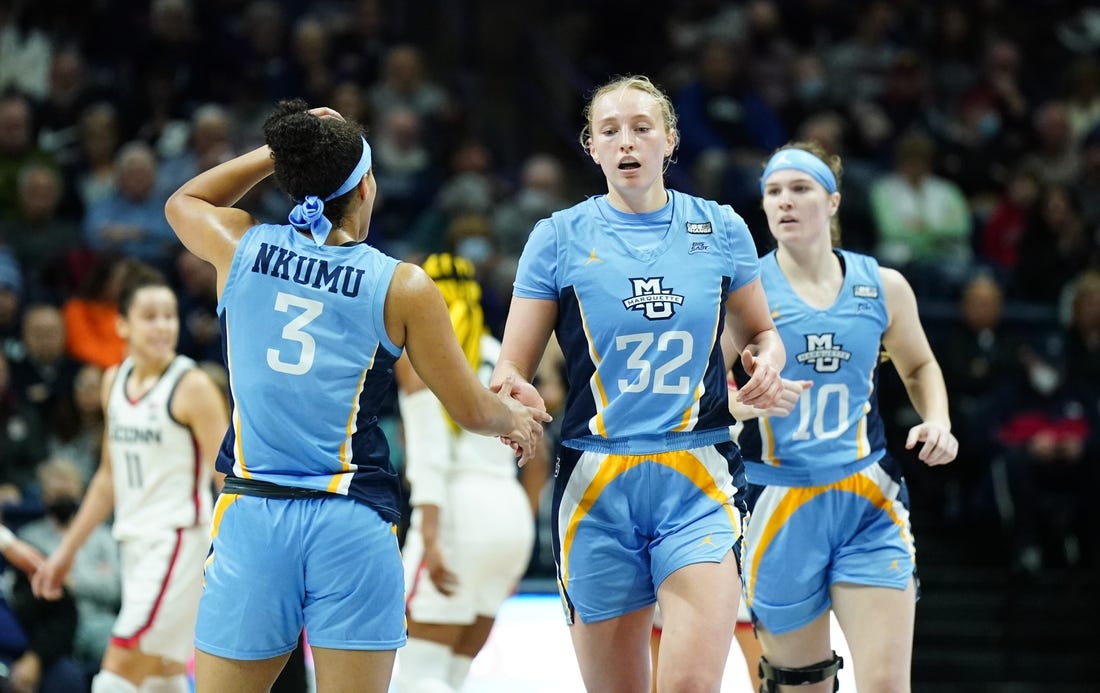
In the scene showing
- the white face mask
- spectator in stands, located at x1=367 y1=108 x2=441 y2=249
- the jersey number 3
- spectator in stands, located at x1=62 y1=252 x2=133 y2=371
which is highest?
spectator in stands, located at x1=367 y1=108 x2=441 y2=249

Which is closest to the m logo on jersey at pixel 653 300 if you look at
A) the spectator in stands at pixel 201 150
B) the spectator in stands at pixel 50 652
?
the spectator in stands at pixel 50 652

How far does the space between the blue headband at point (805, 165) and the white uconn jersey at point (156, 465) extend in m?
2.71

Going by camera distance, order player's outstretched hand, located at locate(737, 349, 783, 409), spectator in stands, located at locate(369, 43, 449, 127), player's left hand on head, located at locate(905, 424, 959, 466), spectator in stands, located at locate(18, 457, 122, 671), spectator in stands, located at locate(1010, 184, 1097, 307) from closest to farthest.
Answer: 1. player's outstretched hand, located at locate(737, 349, 783, 409)
2. player's left hand on head, located at locate(905, 424, 959, 466)
3. spectator in stands, located at locate(18, 457, 122, 671)
4. spectator in stands, located at locate(1010, 184, 1097, 307)
5. spectator in stands, located at locate(369, 43, 449, 127)

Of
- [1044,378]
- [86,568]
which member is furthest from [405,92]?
[86,568]

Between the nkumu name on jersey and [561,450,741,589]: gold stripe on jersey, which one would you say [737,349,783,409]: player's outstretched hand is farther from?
the nkumu name on jersey

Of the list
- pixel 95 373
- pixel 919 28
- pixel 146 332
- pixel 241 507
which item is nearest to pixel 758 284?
pixel 241 507

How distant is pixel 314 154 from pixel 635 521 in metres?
1.53

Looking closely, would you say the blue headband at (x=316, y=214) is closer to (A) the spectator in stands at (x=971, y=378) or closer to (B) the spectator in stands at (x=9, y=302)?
(B) the spectator in stands at (x=9, y=302)

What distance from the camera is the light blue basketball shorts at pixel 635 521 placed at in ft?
14.8

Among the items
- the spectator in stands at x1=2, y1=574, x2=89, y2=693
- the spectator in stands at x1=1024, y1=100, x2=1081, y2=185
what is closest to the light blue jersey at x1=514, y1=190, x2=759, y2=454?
the spectator in stands at x1=2, y1=574, x2=89, y2=693

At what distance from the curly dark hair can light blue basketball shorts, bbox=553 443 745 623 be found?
1.20 meters

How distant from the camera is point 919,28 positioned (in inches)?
595

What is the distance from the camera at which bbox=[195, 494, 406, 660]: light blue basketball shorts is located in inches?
160

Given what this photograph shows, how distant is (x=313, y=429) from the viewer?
13.5ft
